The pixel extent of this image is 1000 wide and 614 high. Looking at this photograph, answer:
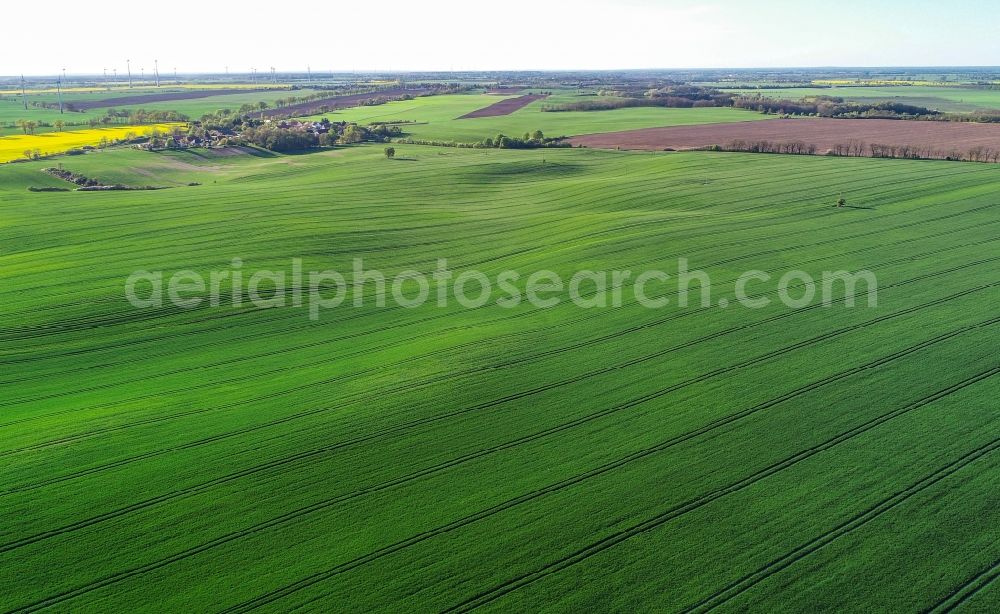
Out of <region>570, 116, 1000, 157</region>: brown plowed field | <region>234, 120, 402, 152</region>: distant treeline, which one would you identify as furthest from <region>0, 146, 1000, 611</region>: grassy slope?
<region>234, 120, 402, 152</region>: distant treeline

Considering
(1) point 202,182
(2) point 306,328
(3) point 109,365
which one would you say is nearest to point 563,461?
(2) point 306,328

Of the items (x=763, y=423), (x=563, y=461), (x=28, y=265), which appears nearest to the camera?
(x=563, y=461)

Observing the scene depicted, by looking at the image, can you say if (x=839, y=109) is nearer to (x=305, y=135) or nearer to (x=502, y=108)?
(x=502, y=108)

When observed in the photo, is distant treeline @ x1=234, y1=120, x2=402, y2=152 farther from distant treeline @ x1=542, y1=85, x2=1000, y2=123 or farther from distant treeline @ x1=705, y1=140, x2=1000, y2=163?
distant treeline @ x1=705, y1=140, x2=1000, y2=163

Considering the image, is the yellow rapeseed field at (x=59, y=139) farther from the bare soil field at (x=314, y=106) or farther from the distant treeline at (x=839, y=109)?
the distant treeline at (x=839, y=109)

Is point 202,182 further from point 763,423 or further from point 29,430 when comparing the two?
point 763,423

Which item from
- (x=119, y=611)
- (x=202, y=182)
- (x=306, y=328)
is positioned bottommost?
(x=119, y=611)
